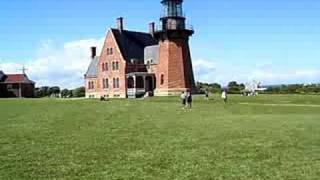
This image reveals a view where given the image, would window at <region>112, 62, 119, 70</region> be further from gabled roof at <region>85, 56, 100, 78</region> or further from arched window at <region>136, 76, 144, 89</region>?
gabled roof at <region>85, 56, 100, 78</region>

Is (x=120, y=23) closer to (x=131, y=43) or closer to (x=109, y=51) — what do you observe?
(x=131, y=43)

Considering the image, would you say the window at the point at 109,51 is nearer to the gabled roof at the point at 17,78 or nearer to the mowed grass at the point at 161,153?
the gabled roof at the point at 17,78

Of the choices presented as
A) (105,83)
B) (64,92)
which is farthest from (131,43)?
(64,92)

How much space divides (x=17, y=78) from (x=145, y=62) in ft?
126

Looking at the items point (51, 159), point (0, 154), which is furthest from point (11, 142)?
point (51, 159)

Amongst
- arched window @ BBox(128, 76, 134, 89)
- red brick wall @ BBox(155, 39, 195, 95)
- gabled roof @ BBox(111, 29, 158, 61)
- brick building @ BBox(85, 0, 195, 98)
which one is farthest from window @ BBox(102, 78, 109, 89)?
red brick wall @ BBox(155, 39, 195, 95)

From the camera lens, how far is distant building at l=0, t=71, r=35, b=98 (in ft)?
402

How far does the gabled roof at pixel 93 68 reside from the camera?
109875 mm

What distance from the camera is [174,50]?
88688 mm

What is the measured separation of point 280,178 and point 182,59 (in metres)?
75.2

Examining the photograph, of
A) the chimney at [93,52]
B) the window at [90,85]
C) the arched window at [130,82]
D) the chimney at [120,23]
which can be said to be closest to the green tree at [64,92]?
the window at [90,85]

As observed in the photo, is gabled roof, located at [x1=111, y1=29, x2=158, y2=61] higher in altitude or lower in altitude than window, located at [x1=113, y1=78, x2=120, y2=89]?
higher

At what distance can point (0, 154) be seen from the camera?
18250 mm

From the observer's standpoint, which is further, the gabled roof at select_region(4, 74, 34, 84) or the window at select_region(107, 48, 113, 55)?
the gabled roof at select_region(4, 74, 34, 84)
